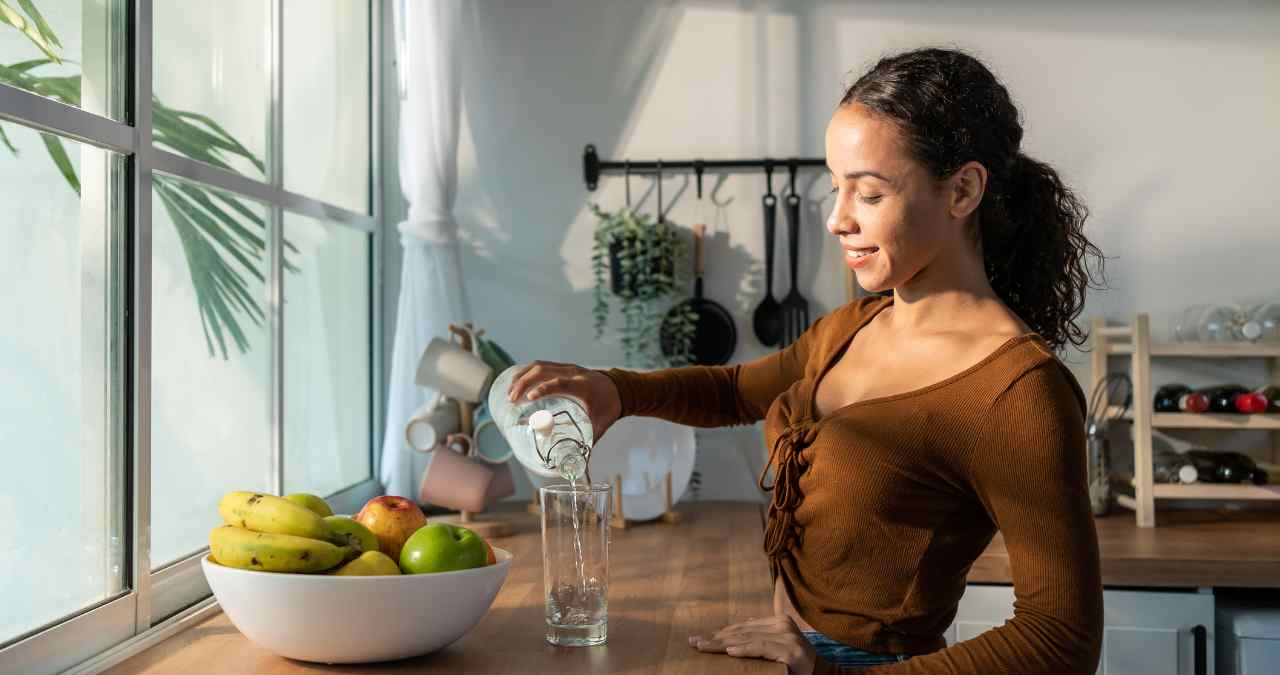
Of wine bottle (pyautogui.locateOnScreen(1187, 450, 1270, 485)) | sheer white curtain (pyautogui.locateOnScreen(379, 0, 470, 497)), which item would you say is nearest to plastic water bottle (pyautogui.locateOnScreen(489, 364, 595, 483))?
sheer white curtain (pyautogui.locateOnScreen(379, 0, 470, 497))

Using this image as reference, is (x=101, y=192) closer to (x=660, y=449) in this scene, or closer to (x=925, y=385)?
(x=925, y=385)

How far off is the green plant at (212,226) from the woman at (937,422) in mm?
851

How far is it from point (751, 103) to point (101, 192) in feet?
5.06

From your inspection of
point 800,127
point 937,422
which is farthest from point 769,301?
point 937,422

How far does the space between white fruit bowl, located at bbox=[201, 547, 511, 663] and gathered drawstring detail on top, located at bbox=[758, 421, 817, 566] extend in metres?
0.31

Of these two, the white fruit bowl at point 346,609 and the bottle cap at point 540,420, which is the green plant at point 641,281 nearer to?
the bottle cap at point 540,420

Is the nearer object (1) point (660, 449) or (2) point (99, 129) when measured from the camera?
(2) point (99, 129)

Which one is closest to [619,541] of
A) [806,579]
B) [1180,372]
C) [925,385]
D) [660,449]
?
[660,449]

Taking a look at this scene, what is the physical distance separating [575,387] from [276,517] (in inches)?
16.0

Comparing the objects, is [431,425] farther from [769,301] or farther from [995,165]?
[995,165]

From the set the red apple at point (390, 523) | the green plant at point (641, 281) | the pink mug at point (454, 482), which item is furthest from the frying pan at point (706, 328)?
the red apple at point (390, 523)

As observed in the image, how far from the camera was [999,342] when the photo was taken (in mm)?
1098

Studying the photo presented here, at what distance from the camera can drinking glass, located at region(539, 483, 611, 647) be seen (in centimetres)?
116

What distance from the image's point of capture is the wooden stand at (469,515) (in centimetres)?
199
